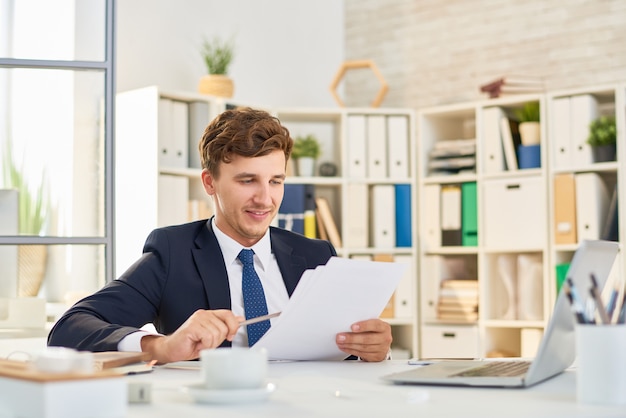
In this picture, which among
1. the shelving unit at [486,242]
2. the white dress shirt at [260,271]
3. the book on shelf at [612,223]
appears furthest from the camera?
the shelving unit at [486,242]

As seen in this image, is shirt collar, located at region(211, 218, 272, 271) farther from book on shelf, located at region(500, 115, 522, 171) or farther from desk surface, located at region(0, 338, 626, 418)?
book on shelf, located at region(500, 115, 522, 171)

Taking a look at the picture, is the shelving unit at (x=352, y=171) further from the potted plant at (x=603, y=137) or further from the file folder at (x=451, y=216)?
the potted plant at (x=603, y=137)

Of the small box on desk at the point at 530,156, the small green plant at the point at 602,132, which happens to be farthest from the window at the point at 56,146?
the small green plant at the point at 602,132

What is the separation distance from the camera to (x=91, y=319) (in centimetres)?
191

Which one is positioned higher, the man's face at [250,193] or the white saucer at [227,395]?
the man's face at [250,193]

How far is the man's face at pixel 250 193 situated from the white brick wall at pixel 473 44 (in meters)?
2.72

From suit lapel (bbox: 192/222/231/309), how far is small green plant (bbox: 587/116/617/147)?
8.17 feet

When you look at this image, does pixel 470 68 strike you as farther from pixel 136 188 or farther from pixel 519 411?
pixel 519 411

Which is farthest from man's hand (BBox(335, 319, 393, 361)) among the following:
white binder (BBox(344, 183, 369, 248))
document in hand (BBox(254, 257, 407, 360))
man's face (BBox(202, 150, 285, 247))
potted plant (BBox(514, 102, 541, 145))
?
white binder (BBox(344, 183, 369, 248))

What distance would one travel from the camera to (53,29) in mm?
3322

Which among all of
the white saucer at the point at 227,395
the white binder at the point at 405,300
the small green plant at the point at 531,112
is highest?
the small green plant at the point at 531,112

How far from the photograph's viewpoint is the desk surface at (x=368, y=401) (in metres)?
1.10

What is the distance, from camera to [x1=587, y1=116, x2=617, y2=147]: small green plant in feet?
13.5

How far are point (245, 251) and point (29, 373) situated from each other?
1138 millimetres
